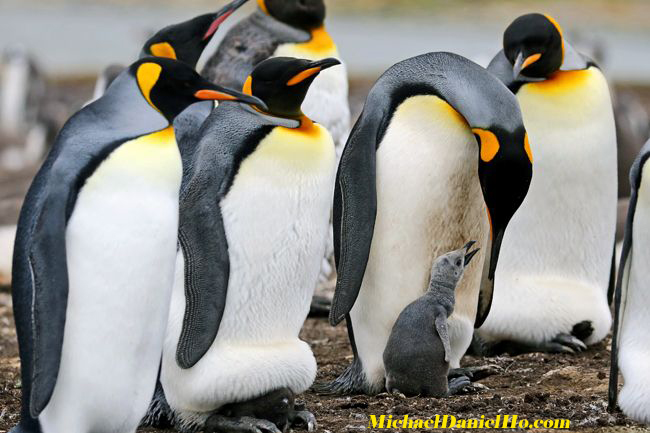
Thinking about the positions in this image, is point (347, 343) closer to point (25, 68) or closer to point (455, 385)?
point (455, 385)

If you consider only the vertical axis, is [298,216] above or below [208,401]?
above

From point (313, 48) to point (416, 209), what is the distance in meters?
2.37

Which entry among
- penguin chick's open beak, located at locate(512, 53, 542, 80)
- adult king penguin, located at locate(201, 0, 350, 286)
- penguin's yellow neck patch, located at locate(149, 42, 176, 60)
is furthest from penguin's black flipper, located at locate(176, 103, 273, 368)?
adult king penguin, located at locate(201, 0, 350, 286)

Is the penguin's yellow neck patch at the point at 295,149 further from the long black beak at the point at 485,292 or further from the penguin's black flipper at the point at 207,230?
the long black beak at the point at 485,292

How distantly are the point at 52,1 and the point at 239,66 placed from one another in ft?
135

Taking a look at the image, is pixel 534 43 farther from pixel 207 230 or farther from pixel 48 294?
pixel 48 294

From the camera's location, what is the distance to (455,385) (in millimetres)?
4391

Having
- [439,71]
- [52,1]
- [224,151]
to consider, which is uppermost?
[52,1]

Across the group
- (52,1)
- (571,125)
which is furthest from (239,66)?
(52,1)

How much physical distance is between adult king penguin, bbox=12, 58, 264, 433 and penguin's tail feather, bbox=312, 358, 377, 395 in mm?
1269

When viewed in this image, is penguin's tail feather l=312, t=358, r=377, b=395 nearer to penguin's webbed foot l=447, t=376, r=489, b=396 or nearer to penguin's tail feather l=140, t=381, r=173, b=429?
penguin's webbed foot l=447, t=376, r=489, b=396

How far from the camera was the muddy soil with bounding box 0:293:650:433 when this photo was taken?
402cm

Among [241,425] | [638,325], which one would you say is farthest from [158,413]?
[638,325]

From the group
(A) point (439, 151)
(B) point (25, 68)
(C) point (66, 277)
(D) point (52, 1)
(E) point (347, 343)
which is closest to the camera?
(C) point (66, 277)
